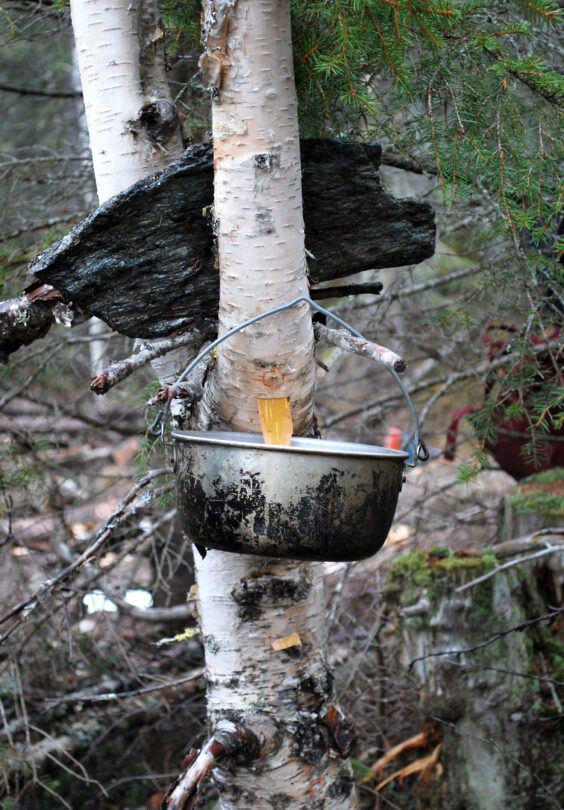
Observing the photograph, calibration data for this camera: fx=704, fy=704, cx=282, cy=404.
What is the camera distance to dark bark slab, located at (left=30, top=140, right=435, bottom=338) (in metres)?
1.61

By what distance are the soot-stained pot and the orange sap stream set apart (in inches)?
8.8

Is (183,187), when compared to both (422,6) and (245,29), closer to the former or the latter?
(245,29)

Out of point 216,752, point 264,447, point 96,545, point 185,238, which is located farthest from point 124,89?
point 216,752

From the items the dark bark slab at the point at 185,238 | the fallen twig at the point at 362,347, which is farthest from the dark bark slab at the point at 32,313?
the fallen twig at the point at 362,347

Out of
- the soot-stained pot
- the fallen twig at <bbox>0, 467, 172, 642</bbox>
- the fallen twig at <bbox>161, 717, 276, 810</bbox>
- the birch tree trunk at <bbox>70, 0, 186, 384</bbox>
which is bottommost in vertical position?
the fallen twig at <bbox>161, 717, 276, 810</bbox>

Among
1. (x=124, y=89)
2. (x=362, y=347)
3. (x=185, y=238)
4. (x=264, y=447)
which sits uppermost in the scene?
(x=124, y=89)

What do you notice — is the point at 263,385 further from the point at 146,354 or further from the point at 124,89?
the point at 124,89

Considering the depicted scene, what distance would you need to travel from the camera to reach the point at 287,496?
1365 millimetres

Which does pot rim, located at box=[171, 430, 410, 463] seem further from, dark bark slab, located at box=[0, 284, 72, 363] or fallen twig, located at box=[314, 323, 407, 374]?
dark bark slab, located at box=[0, 284, 72, 363]

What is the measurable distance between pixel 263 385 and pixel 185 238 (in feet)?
1.34

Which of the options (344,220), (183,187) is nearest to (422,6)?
(344,220)

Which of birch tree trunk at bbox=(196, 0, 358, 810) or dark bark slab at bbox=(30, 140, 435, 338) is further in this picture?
dark bark slab at bbox=(30, 140, 435, 338)

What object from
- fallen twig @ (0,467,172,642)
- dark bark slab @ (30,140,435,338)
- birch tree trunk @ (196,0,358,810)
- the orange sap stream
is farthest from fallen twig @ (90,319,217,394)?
fallen twig @ (0,467,172,642)

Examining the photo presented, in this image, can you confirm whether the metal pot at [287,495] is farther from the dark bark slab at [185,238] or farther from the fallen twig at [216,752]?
the fallen twig at [216,752]
